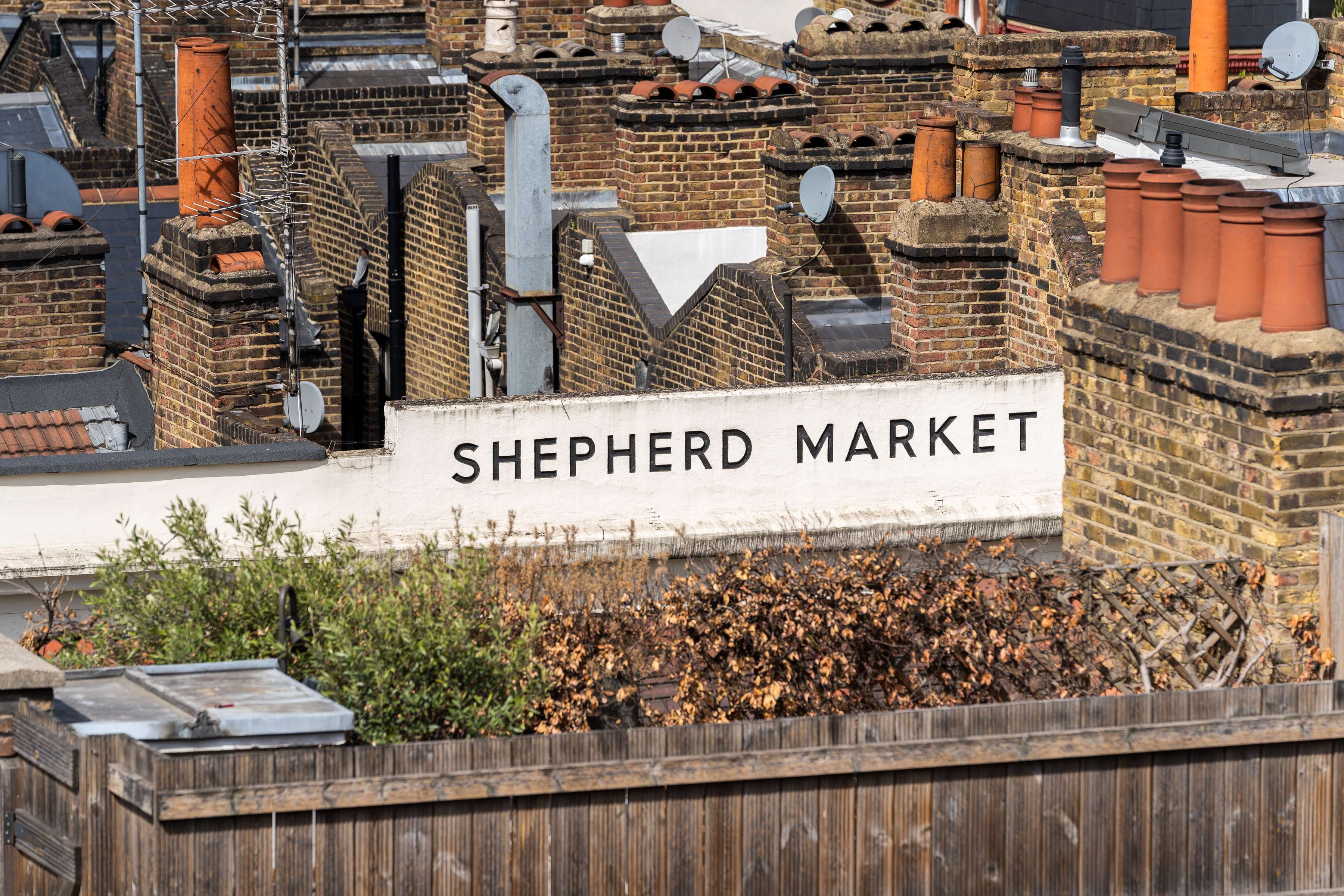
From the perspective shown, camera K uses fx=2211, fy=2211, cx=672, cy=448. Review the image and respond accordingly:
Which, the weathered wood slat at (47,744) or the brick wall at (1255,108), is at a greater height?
the brick wall at (1255,108)

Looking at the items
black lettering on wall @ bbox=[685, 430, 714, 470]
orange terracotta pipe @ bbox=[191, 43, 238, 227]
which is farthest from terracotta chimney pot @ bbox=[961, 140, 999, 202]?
orange terracotta pipe @ bbox=[191, 43, 238, 227]

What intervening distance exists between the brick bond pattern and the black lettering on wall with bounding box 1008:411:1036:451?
136cm

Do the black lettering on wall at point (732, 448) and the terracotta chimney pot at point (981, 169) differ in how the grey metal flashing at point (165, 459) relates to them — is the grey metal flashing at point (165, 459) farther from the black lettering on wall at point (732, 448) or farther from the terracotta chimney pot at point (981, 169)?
the terracotta chimney pot at point (981, 169)

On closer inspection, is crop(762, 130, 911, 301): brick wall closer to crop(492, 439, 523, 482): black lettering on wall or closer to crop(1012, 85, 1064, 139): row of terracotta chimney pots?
crop(1012, 85, 1064, 139): row of terracotta chimney pots

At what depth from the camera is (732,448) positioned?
47.7 ft

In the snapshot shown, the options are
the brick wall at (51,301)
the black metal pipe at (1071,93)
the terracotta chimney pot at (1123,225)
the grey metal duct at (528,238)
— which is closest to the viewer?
the terracotta chimney pot at (1123,225)

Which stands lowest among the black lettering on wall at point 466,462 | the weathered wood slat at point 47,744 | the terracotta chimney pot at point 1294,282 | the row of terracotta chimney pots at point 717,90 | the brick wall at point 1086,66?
the black lettering on wall at point 466,462

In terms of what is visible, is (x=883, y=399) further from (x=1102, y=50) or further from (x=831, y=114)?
(x=831, y=114)

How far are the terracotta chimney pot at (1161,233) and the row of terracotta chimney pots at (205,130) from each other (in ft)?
30.6

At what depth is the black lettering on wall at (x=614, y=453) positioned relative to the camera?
14.3 metres

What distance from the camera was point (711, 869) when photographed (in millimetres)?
7973

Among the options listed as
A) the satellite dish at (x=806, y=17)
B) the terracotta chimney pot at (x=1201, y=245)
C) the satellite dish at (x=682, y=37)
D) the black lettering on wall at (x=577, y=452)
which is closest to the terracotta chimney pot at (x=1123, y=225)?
the terracotta chimney pot at (x=1201, y=245)

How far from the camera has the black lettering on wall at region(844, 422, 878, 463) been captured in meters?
14.7

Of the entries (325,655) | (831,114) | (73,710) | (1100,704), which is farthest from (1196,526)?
(831,114)
